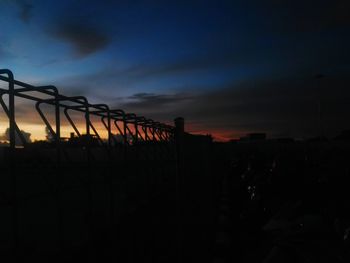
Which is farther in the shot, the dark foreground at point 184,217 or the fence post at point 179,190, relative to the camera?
the fence post at point 179,190

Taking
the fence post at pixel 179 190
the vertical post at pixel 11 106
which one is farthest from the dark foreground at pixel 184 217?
the vertical post at pixel 11 106

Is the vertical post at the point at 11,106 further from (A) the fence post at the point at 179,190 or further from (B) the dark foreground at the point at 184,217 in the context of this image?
(A) the fence post at the point at 179,190

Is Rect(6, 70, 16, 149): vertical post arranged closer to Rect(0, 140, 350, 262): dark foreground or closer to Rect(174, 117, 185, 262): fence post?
Rect(0, 140, 350, 262): dark foreground

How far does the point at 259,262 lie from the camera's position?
4.61 metres

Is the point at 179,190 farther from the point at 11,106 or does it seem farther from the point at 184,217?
the point at 11,106

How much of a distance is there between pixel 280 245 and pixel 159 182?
30.3ft

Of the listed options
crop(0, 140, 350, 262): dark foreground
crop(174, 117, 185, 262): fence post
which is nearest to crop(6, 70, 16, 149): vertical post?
crop(0, 140, 350, 262): dark foreground

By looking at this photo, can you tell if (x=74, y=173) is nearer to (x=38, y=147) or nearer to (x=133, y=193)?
(x=38, y=147)

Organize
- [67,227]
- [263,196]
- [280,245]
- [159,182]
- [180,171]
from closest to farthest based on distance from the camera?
[280,245], [180,171], [263,196], [67,227], [159,182]

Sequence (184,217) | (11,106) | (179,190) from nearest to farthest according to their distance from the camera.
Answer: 1. (179,190)
2. (184,217)
3. (11,106)

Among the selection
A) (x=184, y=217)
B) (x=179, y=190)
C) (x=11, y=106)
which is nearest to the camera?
(x=179, y=190)

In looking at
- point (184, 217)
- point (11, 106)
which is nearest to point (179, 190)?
point (184, 217)

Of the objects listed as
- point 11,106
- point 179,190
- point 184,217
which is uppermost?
point 11,106

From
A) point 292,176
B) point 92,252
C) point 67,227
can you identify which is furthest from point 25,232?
point 292,176
